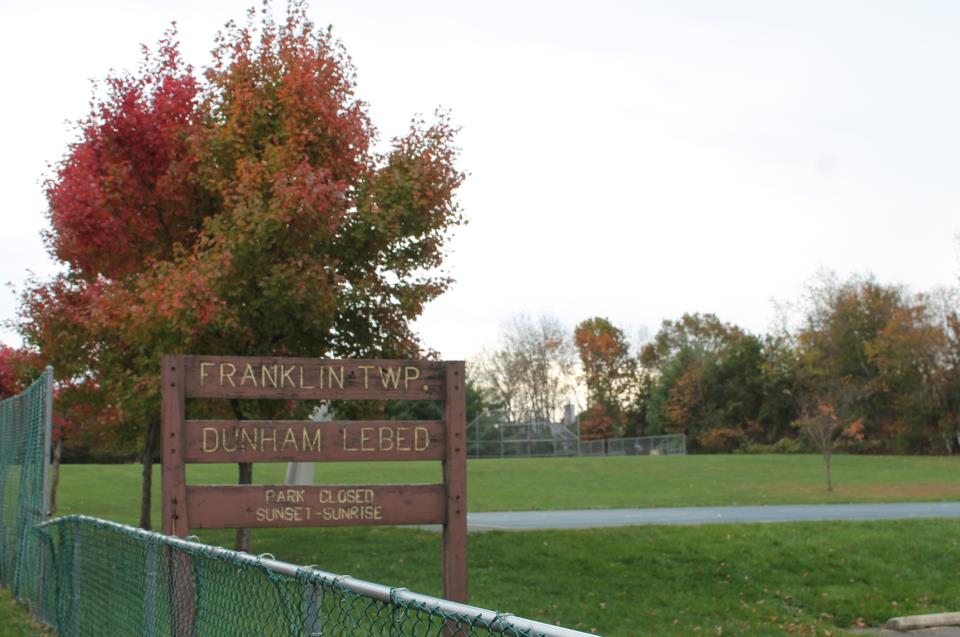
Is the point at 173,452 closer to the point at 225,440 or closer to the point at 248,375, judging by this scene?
the point at 225,440

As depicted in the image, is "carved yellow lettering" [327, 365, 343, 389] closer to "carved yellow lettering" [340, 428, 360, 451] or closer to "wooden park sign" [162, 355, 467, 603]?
"wooden park sign" [162, 355, 467, 603]

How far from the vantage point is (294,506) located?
8477 mm

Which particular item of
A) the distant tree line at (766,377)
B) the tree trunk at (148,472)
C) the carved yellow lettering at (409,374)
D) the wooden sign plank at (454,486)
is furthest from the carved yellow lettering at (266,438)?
the distant tree line at (766,377)

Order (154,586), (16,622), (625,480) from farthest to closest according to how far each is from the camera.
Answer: (625,480), (16,622), (154,586)

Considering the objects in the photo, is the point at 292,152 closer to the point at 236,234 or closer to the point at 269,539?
the point at 236,234

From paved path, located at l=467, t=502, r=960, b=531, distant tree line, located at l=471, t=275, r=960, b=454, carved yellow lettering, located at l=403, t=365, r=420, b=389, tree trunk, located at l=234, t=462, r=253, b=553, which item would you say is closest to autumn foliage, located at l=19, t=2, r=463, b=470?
tree trunk, located at l=234, t=462, r=253, b=553

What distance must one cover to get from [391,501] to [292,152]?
6021 millimetres

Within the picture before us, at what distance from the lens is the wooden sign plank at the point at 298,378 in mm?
8430

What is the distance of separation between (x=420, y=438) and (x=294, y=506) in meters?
1.07

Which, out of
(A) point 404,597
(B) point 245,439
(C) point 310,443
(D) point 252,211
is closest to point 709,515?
(D) point 252,211

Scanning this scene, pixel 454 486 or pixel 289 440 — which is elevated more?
pixel 289 440

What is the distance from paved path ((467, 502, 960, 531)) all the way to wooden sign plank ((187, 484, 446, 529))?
12377 millimetres

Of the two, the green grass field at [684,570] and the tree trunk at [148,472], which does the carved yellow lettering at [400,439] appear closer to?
the green grass field at [684,570]

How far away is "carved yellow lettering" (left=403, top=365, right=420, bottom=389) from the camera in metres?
8.69
